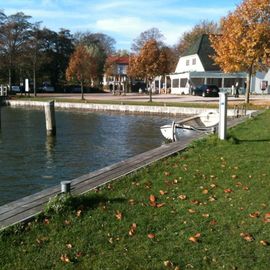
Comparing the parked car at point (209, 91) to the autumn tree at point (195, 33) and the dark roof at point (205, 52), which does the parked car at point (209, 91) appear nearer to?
the dark roof at point (205, 52)

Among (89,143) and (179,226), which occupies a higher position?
(179,226)

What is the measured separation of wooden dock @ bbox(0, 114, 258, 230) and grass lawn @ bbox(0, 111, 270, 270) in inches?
9.3

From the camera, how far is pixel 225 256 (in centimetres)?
482

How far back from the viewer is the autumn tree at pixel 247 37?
3228 centimetres

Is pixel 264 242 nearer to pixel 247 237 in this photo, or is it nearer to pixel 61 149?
pixel 247 237

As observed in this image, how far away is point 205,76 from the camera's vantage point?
60500 mm

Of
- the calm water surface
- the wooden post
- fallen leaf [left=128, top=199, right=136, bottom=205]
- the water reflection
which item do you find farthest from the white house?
fallen leaf [left=128, top=199, right=136, bottom=205]

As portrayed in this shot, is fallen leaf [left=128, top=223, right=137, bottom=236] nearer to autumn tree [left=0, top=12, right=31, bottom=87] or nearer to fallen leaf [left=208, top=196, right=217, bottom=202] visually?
fallen leaf [left=208, top=196, right=217, bottom=202]

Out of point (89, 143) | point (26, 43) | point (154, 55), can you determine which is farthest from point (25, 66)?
point (89, 143)

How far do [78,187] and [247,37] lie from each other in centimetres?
2791

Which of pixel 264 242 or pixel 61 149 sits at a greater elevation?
pixel 264 242

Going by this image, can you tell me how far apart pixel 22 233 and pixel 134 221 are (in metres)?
1.42

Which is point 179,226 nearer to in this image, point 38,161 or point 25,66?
point 38,161

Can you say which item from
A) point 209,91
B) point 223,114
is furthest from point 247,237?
point 209,91
